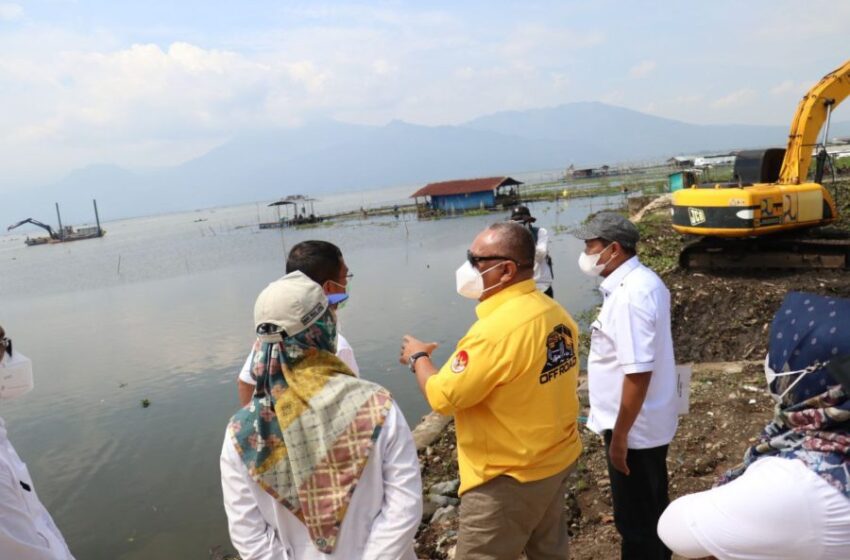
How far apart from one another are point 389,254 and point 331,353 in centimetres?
2340

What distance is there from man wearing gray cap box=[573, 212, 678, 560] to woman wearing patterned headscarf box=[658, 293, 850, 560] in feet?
3.53

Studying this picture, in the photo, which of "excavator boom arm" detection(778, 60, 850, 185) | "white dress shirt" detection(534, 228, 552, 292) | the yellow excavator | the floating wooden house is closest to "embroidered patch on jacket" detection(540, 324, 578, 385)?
"white dress shirt" detection(534, 228, 552, 292)

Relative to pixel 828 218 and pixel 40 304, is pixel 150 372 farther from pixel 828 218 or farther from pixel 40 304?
pixel 40 304

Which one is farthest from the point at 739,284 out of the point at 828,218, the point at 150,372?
the point at 150,372

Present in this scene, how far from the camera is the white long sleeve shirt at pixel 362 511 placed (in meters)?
1.71

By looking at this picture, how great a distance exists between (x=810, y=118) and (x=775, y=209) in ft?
6.53

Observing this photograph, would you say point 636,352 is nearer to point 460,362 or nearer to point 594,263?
point 594,263

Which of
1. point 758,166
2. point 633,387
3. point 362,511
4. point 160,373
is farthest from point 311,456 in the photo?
point 160,373

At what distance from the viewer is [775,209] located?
8.23 m

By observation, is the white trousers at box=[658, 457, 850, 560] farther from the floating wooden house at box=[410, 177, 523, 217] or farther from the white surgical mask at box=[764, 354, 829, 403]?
the floating wooden house at box=[410, 177, 523, 217]

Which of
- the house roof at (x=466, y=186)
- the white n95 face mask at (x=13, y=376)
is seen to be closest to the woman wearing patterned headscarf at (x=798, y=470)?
the white n95 face mask at (x=13, y=376)

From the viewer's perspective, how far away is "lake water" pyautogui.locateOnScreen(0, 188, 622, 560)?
6207 millimetres

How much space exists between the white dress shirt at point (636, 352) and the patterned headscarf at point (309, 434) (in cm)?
132

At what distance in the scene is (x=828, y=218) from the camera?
8883 mm
